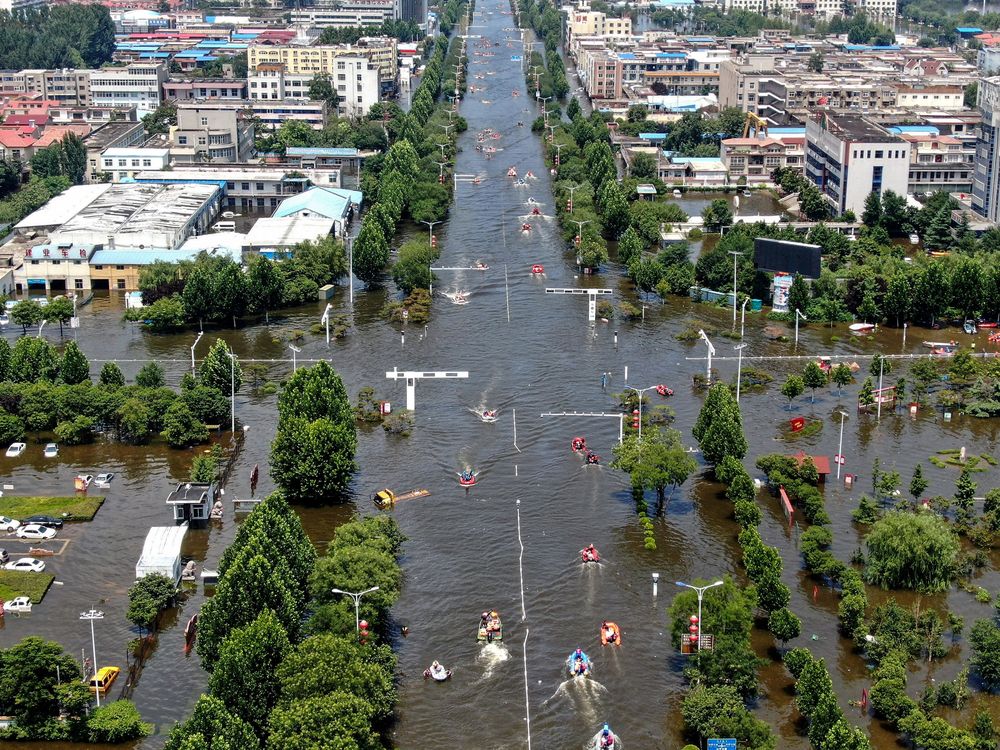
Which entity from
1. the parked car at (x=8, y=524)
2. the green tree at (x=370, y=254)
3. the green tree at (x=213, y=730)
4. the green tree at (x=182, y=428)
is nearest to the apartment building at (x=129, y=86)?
the green tree at (x=370, y=254)

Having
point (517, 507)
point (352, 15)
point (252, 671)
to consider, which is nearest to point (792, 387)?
point (517, 507)

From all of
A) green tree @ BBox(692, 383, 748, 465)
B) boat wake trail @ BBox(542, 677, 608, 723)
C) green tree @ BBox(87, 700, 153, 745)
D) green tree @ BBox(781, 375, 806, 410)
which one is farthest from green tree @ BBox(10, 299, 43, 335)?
boat wake trail @ BBox(542, 677, 608, 723)

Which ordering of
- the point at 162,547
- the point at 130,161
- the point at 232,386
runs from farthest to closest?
the point at 130,161, the point at 232,386, the point at 162,547

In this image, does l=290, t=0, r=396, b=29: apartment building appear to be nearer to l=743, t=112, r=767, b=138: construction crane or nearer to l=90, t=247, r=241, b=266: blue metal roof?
l=743, t=112, r=767, b=138: construction crane

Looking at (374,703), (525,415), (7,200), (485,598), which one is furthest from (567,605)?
(7,200)

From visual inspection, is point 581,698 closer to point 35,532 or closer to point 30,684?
point 30,684

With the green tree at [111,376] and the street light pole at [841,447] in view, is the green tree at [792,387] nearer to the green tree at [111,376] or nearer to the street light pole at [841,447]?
the street light pole at [841,447]

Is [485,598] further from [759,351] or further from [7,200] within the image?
[7,200]
